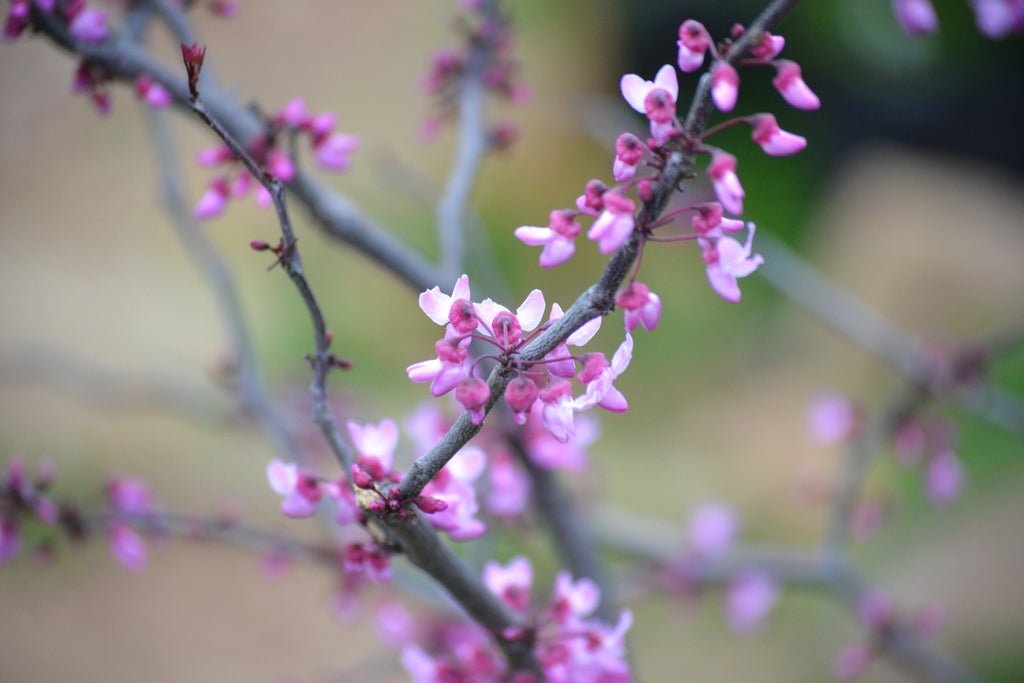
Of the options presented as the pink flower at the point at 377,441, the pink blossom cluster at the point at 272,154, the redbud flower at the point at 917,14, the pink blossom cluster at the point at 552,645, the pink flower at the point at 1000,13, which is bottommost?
the pink blossom cluster at the point at 552,645

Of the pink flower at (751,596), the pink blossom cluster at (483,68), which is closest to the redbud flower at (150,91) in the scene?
the pink blossom cluster at (483,68)

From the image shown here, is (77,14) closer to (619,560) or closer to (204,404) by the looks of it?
(204,404)

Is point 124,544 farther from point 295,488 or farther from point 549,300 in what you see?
point 549,300

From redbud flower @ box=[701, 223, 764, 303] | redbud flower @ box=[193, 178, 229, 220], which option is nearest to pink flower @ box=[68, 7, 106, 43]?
redbud flower @ box=[193, 178, 229, 220]

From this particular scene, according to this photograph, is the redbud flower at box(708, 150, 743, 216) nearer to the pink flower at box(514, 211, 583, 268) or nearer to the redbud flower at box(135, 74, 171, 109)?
the pink flower at box(514, 211, 583, 268)

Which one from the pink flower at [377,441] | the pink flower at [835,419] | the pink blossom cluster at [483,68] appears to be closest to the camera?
the pink flower at [377,441]

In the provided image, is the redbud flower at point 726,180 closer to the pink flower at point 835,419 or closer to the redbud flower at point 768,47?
the redbud flower at point 768,47
